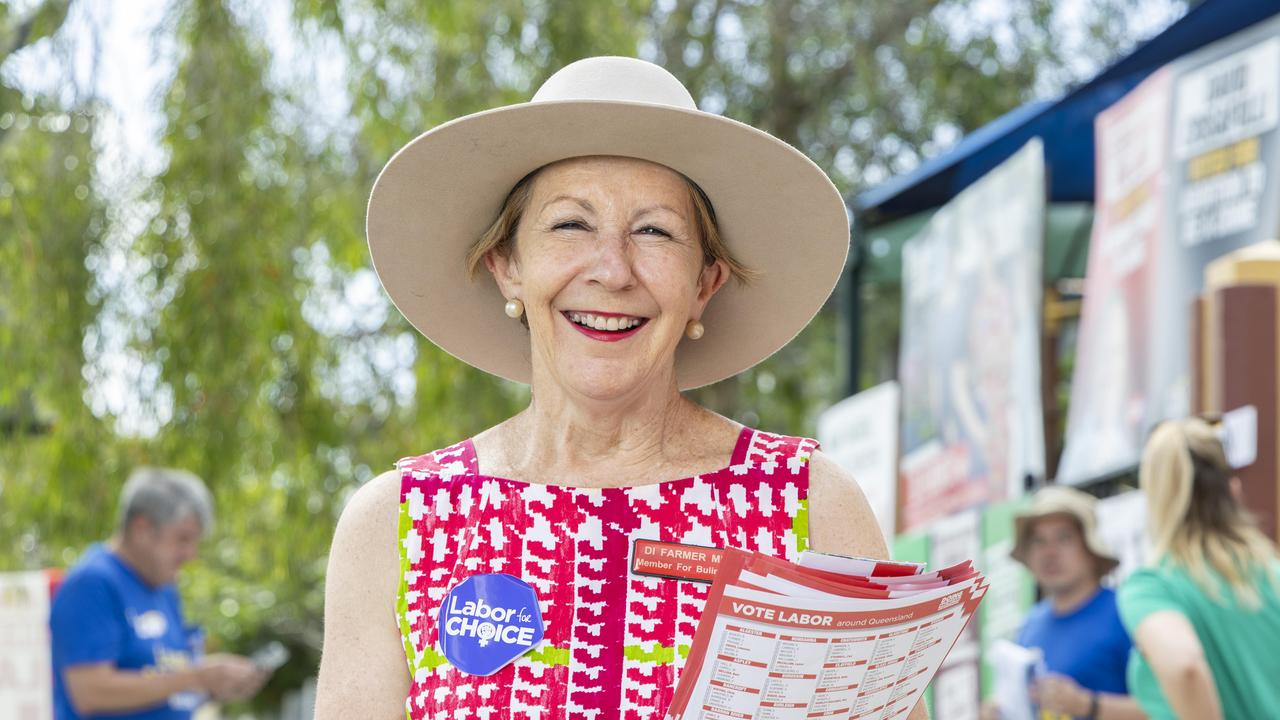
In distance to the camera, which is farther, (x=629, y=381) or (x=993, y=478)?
(x=993, y=478)

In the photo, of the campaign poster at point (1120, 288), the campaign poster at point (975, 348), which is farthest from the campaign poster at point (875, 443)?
the campaign poster at point (1120, 288)

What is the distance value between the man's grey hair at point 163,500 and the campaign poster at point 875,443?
3.62 meters

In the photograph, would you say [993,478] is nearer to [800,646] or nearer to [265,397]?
[265,397]

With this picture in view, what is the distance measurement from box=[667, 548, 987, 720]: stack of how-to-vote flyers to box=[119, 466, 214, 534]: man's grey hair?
14.4ft

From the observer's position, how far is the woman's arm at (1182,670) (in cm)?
370

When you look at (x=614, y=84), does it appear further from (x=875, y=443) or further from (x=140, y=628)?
(x=875, y=443)

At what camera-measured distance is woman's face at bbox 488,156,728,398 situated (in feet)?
6.66

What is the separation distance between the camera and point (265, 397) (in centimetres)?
701

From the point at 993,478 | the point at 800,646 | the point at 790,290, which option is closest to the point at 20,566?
the point at 993,478

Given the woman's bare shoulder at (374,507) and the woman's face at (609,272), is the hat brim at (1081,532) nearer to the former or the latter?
the woman's face at (609,272)

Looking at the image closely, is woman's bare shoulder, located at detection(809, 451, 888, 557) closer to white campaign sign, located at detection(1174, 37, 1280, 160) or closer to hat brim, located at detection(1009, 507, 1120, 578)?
white campaign sign, located at detection(1174, 37, 1280, 160)

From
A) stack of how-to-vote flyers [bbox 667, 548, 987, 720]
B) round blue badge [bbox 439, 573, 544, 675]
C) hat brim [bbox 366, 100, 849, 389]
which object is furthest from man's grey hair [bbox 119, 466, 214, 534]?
stack of how-to-vote flyers [bbox 667, 548, 987, 720]

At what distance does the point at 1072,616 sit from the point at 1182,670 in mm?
1444

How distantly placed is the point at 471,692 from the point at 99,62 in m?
4.85
